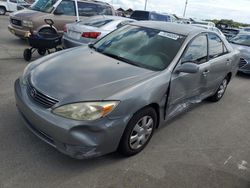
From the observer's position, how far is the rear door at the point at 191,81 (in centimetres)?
361

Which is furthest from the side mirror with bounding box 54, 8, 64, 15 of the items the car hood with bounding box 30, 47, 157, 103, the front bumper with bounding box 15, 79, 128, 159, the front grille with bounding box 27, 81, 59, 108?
the front bumper with bounding box 15, 79, 128, 159

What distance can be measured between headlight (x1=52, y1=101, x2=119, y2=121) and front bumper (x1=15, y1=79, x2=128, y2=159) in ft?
0.15

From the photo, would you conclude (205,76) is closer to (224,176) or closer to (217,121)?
(217,121)

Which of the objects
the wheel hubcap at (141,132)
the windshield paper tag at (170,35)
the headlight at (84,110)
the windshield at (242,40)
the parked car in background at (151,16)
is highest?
the windshield paper tag at (170,35)

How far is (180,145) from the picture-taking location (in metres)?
3.72

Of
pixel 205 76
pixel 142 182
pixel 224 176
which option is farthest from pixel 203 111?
pixel 142 182

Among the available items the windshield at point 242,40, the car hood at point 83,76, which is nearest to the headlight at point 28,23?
the car hood at point 83,76

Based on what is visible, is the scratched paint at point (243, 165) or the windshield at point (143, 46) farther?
the windshield at point (143, 46)

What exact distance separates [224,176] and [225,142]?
0.90 meters

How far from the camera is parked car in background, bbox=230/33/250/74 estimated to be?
8.26 metres

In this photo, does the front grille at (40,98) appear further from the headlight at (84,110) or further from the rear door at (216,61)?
the rear door at (216,61)

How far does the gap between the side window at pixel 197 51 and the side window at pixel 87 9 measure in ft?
22.0

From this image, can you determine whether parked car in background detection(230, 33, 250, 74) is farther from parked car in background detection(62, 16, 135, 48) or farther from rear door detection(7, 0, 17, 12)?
rear door detection(7, 0, 17, 12)

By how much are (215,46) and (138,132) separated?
253 cm
